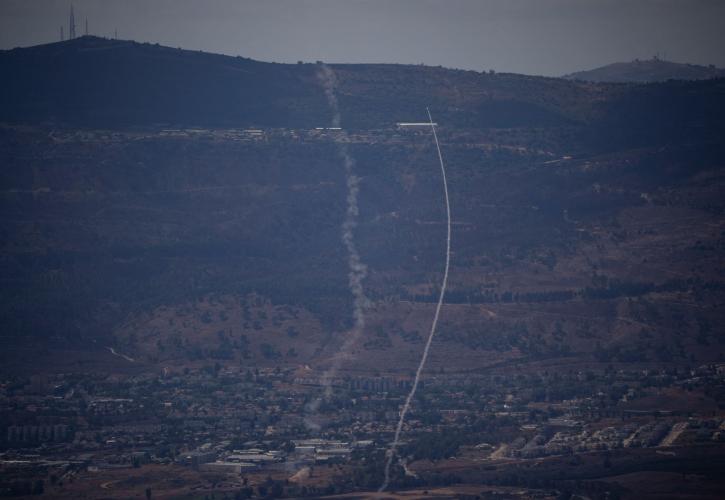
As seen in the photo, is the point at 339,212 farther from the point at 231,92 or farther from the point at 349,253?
the point at 231,92

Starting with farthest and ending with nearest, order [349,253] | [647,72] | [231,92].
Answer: [647,72] < [231,92] < [349,253]

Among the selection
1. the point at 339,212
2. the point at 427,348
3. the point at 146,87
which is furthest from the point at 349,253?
the point at 146,87

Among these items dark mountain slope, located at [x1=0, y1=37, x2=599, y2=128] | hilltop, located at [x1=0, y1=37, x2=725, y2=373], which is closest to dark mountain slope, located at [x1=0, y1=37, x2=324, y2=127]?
dark mountain slope, located at [x1=0, y1=37, x2=599, y2=128]

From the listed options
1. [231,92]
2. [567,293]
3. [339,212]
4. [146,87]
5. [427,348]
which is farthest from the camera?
[231,92]

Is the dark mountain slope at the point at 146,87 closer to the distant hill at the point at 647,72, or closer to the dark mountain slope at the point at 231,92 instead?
the dark mountain slope at the point at 231,92

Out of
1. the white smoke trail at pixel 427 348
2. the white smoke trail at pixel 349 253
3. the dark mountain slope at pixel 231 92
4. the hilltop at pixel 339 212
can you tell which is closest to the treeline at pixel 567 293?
the hilltop at pixel 339 212

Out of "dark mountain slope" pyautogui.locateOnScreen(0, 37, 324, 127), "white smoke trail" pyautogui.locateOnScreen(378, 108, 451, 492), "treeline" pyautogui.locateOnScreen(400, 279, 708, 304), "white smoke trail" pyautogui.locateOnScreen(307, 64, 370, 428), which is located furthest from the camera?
"dark mountain slope" pyautogui.locateOnScreen(0, 37, 324, 127)

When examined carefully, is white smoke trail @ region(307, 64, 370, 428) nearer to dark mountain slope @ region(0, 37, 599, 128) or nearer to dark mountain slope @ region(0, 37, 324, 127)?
dark mountain slope @ region(0, 37, 599, 128)
